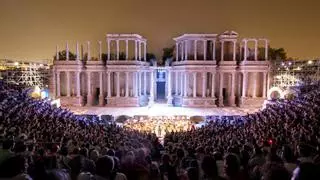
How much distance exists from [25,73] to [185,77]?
24.0 m

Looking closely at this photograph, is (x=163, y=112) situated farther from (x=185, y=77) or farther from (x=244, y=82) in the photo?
(x=244, y=82)

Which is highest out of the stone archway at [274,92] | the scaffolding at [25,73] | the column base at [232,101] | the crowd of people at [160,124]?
the scaffolding at [25,73]

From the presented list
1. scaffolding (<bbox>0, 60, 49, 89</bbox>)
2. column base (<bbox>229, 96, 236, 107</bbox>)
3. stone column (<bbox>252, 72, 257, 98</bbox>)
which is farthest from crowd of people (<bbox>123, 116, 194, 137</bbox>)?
stone column (<bbox>252, 72, 257, 98</bbox>)

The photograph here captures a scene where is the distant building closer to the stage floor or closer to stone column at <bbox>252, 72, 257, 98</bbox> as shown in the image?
stone column at <bbox>252, 72, 257, 98</bbox>

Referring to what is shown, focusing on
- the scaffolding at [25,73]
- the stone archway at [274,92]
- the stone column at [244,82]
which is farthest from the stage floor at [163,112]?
the scaffolding at [25,73]

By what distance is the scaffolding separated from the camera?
49897 millimetres

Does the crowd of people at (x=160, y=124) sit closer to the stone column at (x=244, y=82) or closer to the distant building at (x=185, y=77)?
the distant building at (x=185, y=77)

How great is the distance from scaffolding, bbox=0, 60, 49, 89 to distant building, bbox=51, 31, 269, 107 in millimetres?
2864

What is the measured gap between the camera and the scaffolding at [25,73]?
1964 inches

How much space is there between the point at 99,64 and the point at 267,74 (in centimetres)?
2655

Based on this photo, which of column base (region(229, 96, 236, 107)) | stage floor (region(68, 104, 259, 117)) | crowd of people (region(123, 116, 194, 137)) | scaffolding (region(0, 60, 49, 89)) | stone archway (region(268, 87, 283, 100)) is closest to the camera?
crowd of people (region(123, 116, 194, 137))

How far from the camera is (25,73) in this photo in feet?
182

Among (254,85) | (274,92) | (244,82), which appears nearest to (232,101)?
A: (244,82)

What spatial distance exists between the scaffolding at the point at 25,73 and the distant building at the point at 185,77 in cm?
286
